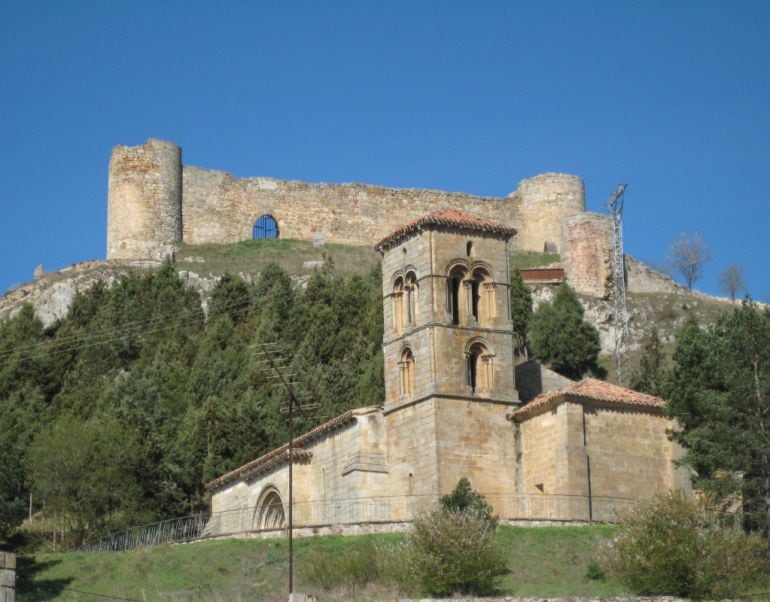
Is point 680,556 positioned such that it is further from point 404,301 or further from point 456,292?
Result: point 404,301

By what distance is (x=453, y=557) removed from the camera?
38938mm

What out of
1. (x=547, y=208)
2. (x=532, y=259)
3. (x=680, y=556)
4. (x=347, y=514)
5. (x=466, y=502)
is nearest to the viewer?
(x=680, y=556)

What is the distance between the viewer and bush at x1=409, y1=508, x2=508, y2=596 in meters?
38.8

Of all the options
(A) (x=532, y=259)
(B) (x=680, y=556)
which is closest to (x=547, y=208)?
(A) (x=532, y=259)

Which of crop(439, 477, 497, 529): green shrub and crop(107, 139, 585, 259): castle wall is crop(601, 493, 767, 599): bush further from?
crop(107, 139, 585, 259): castle wall

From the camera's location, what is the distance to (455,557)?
128ft

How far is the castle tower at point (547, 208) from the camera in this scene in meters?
92.3

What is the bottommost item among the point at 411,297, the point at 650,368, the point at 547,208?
the point at 650,368

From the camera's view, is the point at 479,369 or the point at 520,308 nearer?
the point at 479,369

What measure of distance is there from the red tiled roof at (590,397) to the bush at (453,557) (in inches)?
323

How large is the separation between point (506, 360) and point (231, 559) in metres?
11.1

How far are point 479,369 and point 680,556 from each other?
1381 centimetres

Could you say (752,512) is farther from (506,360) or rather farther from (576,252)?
(576,252)

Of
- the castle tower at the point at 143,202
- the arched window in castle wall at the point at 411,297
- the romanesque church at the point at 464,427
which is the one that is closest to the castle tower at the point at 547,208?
the castle tower at the point at 143,202
